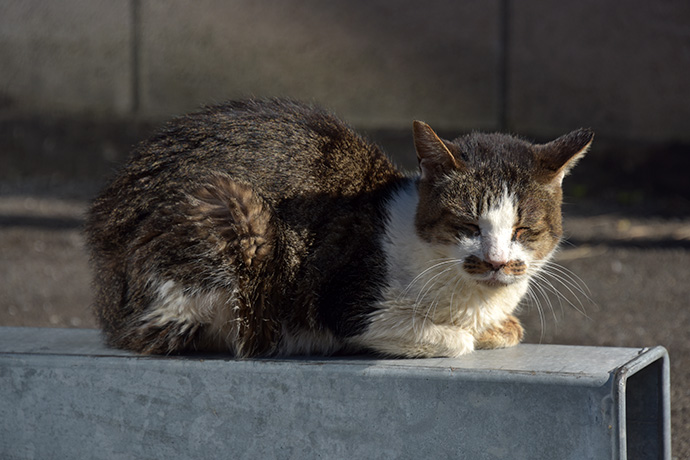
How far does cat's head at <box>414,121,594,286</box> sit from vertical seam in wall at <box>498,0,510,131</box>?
4641mm

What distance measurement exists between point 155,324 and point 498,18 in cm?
528

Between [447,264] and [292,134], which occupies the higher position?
[292,134]

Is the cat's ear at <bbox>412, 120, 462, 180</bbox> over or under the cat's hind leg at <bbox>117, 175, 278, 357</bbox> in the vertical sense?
over

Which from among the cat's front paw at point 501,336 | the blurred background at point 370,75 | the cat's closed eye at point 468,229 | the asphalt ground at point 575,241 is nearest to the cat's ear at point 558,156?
the cat's closed eye at point 468,229

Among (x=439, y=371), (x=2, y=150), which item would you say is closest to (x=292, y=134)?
(x=439, y=371)

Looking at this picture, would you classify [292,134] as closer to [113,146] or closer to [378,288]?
[378,288]

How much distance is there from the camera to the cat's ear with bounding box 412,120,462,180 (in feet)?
8.82

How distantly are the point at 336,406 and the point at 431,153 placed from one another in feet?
2.82

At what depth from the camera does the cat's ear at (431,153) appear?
2690 mm

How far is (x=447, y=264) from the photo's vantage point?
8.94 ft

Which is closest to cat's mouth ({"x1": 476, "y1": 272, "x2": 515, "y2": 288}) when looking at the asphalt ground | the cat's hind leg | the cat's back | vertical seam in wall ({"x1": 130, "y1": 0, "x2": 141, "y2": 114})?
the cat's back

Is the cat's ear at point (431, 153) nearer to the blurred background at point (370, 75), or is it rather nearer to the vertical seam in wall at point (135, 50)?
the blurred background at point (370, 75)

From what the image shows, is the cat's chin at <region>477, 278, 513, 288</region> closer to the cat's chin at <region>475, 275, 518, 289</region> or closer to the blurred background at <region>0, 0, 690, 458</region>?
the cat's chin at <region>475, 275, 518, 289</region>

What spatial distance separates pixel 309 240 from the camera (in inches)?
112
